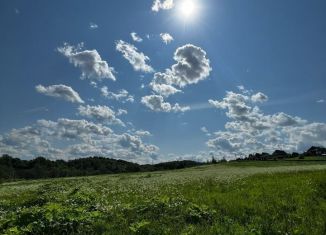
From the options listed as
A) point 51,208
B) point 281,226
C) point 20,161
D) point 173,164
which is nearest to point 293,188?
point 281,226

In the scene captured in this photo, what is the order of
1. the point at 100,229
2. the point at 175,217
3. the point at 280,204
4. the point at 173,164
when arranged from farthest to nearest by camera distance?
the point at 173,164 < the point at 280,204 < the point at 175,217 < the point at 100,229

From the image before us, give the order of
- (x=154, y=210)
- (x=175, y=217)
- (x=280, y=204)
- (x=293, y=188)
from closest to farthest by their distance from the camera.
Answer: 1. (x=175, y=217)
2. (x=154, y=210)
3. (x=280, y=204)
4. (x=293, y=188)

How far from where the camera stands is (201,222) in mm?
14086

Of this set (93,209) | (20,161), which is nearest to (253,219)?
(93,209)

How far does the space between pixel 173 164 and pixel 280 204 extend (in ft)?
503

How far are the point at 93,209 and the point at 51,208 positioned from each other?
322 centimetres

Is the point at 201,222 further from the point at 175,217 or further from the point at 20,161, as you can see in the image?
the point at 20,161

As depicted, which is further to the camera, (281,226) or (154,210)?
(154,210)

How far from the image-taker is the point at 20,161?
19862 cm

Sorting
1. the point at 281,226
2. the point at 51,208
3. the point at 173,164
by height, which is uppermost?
the point at 173,164

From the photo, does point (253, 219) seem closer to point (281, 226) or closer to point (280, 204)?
point (281, 226)

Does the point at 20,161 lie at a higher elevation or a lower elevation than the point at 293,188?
higher

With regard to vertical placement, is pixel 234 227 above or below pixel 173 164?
below

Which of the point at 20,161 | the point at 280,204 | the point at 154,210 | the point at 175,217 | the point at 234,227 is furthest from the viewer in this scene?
the point at 20,161
